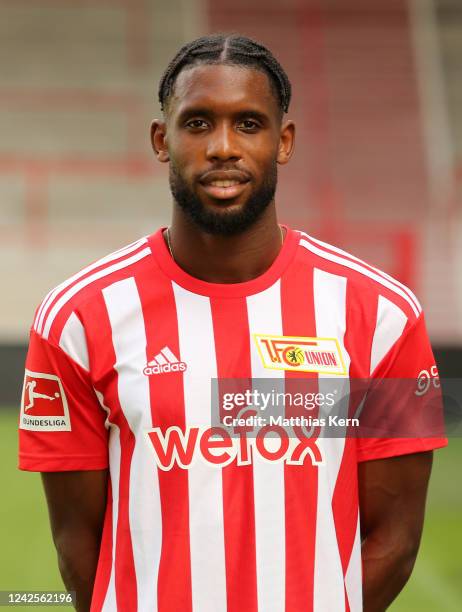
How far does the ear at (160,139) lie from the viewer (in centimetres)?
214

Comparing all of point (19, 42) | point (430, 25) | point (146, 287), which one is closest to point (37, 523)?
point (146, 287)

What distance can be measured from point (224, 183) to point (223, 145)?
66 millimetres

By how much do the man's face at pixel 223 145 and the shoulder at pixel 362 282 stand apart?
0.19 m

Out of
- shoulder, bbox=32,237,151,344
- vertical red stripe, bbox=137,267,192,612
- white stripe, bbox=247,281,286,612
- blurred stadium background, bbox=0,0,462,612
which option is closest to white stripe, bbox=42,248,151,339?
shoulder, bbox=32,237,151,344

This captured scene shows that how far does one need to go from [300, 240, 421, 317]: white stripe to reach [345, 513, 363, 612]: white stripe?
43 cm

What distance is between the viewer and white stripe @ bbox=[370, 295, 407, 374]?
2.08 meters

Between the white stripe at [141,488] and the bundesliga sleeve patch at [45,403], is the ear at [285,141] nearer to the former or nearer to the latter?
the white stripe at [141,488]

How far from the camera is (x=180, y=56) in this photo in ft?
6.89

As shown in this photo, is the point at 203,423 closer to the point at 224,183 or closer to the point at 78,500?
the point at 78,500

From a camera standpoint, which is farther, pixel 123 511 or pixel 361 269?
pixel 361 269

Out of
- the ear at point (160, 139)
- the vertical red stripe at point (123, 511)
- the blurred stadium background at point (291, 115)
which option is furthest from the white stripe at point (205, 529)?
the blurred stadium background at point (291, 115)

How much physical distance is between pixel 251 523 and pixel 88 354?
42cm

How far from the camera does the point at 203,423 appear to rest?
2.02 m

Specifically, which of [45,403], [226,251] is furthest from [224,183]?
[45,403]
